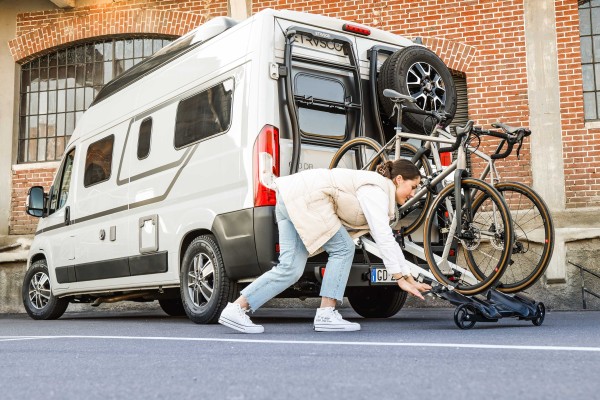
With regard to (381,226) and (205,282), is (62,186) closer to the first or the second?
(205,282)

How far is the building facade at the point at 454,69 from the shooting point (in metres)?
11.1

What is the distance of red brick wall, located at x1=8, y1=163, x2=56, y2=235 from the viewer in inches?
520

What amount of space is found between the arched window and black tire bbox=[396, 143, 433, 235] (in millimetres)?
7844

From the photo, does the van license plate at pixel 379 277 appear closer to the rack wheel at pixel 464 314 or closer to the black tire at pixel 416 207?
the black tire at pixel 416 207

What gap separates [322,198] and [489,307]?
4.76ft

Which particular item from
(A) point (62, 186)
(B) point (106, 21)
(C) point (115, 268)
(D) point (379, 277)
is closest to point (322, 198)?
(D) point (379, 277)

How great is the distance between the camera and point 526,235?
19.1 feet

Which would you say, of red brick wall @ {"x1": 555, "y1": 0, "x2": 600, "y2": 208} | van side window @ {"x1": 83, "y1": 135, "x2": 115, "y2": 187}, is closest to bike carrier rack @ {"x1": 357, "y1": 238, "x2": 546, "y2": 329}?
van side window @ {"x1": 83, "y1": 135, "x2": 115, "y2": 187}

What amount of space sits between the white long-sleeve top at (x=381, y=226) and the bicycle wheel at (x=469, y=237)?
621 millimetres

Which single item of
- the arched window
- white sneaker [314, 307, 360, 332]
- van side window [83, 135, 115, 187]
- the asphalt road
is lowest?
the asphalt road

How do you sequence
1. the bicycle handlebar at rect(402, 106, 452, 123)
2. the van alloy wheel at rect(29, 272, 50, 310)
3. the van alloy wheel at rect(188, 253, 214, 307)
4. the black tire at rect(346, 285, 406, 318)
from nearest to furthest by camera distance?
the bicycle handlebar at rect(402, 106, 452, 123) → the van alloy wheel at rect(188, 253, 214, 307) → the black tire at rect(346, 285, 406, 318) → the van alloy wheel at rect(29, 272, 50, 310)

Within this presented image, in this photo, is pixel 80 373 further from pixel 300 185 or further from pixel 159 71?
pixel 159 71

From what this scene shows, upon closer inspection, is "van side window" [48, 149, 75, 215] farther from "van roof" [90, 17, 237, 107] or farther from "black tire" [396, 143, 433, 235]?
"black tire" [396, 143, 433, 235]

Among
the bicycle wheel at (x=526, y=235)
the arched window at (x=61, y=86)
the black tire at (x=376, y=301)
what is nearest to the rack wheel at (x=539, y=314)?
the bicycle wheel at (x=526, y=235)
